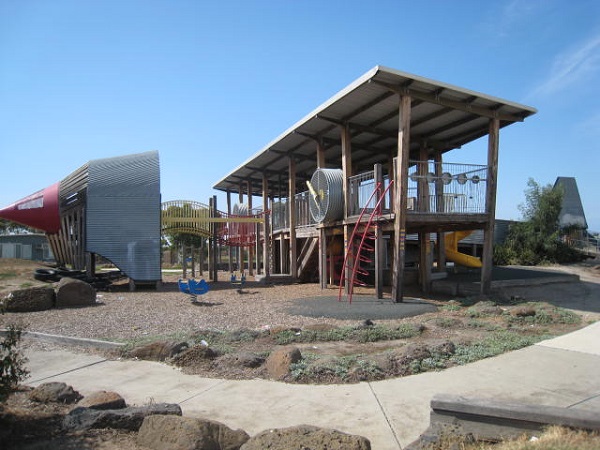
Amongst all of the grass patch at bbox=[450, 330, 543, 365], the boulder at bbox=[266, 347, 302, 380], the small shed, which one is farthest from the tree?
the small shed

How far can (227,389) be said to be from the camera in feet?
17.6

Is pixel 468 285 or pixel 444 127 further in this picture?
pixel 444 127

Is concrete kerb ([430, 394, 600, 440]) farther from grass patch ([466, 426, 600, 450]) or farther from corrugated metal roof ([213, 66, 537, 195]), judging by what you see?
corrugated metal roof ([213, 66, 537, 195])

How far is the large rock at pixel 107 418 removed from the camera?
3742 mm

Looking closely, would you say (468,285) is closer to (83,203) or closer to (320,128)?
(320,128)

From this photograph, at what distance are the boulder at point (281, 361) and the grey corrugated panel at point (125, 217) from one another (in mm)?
12939

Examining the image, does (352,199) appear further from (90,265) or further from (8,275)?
(8,275)

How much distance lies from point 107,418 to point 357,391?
8.70 ft

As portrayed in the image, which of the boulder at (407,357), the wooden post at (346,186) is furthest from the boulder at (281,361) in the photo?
the wooden post at (346,186)

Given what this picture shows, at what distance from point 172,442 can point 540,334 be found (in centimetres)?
722

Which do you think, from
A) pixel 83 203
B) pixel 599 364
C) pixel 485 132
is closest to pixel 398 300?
pixel 599 364

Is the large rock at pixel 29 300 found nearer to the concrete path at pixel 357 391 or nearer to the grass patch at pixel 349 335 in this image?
the concrete path at pixel 357 391

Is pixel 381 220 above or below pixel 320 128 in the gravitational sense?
below

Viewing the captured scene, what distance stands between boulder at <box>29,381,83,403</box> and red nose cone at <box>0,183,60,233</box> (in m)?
17.1
